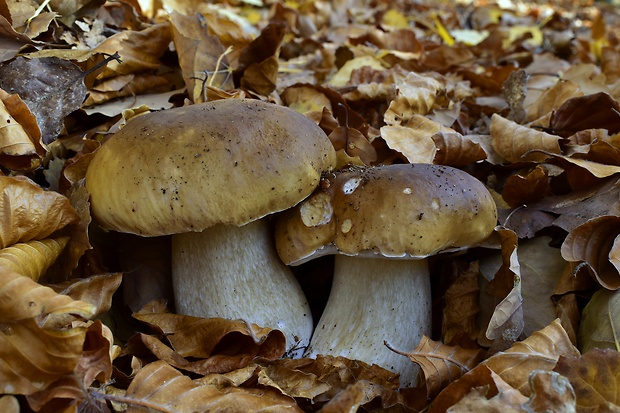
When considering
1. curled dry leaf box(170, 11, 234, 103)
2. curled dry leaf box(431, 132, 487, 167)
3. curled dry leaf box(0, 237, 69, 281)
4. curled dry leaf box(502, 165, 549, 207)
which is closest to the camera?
curled dry leaf box(0, 237, 69, 281)

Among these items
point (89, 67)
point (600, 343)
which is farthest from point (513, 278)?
point (89, 67)

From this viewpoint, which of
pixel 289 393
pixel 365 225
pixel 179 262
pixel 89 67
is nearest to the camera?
pixel 289 393

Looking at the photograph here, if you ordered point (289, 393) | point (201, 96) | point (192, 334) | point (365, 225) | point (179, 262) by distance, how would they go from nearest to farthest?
point (289, 393), point (365, 225), point (192, 334), point (179, 262), point (201, 96)

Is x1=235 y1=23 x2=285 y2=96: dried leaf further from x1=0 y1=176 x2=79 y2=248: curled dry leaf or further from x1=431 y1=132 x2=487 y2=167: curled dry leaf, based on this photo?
x1=0 y1=176 x2=79 y2=248: curled dry leaf

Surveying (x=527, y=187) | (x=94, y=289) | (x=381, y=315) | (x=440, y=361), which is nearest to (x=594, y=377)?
(x=440, y=361)

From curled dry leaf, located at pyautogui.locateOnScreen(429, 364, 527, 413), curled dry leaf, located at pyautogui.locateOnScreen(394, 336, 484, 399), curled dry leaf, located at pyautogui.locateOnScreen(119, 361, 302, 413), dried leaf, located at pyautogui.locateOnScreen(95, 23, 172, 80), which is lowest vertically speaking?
curled dry leaf, located at pyautogui.locateOnScreen(394, 336, 484, 399)

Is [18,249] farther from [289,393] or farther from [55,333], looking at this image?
[289,393]

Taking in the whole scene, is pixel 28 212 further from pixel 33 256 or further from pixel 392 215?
pixel 392 215

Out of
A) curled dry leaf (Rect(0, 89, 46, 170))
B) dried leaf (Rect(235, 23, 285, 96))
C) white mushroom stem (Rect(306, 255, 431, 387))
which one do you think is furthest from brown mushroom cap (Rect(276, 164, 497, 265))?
dried leaf (Rect(235, 23, 285, 96))
